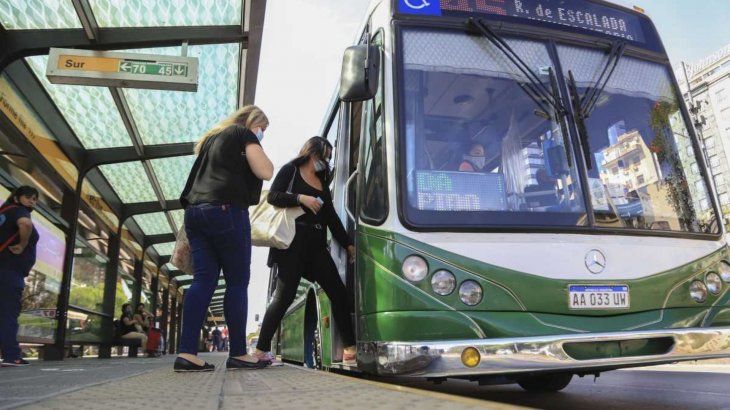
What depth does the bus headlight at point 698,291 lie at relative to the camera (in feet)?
10.5

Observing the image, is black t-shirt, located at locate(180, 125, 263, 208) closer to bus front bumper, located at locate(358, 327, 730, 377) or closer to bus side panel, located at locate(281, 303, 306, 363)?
bus front bumper, located at locate(358, 327, 730, 377)

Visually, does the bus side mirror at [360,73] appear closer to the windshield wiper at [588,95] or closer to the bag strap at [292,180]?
the bag strap at [292,180]

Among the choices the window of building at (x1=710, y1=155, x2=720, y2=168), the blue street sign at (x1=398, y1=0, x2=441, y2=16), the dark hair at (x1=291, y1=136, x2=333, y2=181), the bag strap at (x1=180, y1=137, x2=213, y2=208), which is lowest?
the bag strap at (x1=180, y1=137, x2=213, y2=208)

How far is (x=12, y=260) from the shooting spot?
17.0 ft

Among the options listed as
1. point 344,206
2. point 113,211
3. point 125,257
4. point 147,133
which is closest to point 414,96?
point 344,206

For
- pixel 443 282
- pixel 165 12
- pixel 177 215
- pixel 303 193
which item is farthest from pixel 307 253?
pixel 177 215

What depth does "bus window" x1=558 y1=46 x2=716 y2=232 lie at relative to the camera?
132 inches

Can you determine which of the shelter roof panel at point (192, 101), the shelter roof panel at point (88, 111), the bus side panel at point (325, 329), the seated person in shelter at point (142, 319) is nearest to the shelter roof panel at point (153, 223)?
Result: the seated person in shelter at point (142, 319)

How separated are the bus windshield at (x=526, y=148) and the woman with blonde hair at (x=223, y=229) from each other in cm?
111

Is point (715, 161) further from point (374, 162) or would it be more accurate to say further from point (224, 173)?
point (224, 173)

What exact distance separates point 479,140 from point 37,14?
5618 millimetres

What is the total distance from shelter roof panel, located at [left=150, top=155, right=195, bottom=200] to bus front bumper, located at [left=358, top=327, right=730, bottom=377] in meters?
8.64

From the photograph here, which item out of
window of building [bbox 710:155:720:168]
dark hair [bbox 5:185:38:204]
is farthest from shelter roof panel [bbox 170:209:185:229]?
window of building [bbox 710:155:720:168]

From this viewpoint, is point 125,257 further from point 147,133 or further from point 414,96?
point 414,96
